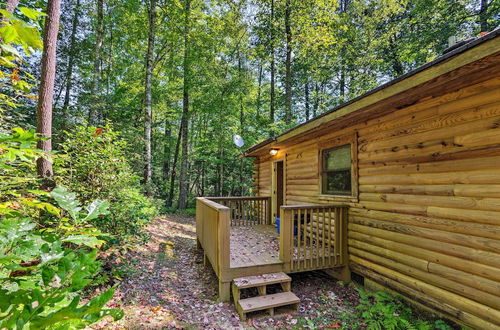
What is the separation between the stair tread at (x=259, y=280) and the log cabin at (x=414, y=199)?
0.02 metres

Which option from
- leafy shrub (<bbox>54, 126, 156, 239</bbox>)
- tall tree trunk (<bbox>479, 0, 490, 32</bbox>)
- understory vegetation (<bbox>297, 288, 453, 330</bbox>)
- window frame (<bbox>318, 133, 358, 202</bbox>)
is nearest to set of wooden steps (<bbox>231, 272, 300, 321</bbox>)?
understory vegetation (<bbox>297, 288, 453, 330</bbox>)

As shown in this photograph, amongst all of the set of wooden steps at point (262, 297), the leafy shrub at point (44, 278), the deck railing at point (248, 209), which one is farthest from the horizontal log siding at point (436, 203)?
the deck railing at point (248, 209)

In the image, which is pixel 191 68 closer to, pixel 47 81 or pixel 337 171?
pixel 47 81

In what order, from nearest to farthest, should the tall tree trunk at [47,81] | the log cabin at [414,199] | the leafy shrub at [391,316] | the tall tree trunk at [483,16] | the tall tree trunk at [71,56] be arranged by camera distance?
1. the log cabin at [414,199]
2. the leafy shrub at [391,316]
3. the tall tree trunk at [47,81]
4. the tall tree trunk at [483,16]
5. the tall tree trunk at [71,56]

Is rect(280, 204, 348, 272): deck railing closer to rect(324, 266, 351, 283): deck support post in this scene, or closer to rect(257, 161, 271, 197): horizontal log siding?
rect(324, 266, 351, 283): deck support post

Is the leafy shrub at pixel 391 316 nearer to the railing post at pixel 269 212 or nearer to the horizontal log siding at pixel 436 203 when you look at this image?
the horizontal log siding at pixel 436 203

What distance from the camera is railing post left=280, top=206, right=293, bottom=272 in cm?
412

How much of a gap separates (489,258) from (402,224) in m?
1.05

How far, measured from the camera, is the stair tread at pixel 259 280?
3.63m

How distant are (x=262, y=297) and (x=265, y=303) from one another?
0.15 m

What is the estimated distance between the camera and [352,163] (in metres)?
4.61

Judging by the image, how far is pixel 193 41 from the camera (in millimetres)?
12047

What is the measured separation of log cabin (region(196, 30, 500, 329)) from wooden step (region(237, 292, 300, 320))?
0.6 inches

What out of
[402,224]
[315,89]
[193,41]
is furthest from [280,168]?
[315,89]
